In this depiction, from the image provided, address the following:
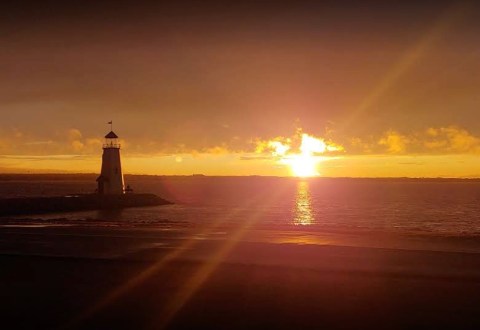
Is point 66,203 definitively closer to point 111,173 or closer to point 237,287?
point 111,173

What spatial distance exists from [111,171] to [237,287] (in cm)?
6934

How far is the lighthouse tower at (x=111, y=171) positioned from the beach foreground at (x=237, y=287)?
59.1 m

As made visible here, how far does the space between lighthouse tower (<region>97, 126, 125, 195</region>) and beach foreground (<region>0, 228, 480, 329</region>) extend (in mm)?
59053

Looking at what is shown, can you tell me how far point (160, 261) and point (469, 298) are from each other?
26.9 ft

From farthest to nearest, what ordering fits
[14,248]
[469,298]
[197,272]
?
1. [14,248]
2. [197,272]
3. [469,298]

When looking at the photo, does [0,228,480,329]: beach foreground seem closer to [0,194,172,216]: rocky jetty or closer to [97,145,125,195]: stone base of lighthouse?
[0,194,172,216]: rocky jetty

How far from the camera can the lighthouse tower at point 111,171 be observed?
7712 cm

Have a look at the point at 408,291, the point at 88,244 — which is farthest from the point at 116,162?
the point at 408,291

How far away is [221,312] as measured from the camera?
9953 mm

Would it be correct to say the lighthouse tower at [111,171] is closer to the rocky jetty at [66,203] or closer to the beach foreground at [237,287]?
the rocky jetty at [66,203]

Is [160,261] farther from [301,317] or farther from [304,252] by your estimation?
[301,317]

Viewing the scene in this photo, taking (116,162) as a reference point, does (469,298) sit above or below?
below

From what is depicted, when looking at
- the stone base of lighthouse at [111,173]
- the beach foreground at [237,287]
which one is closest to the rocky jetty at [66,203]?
the stone base of lighthouse at [111,173]

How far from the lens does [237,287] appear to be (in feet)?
39.7
